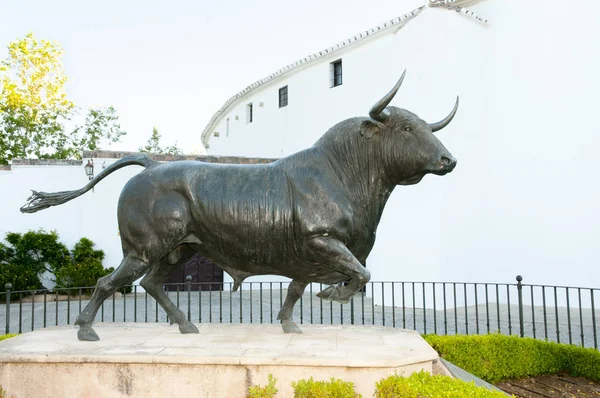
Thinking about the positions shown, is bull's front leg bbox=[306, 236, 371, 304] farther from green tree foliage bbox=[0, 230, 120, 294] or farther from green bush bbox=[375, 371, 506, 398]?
green tree foliage bbox=[0, 230, 120, 294]

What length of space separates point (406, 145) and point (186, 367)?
6.99 ft

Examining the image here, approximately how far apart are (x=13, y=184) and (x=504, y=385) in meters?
13.0

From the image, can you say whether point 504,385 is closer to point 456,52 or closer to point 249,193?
point 249,193

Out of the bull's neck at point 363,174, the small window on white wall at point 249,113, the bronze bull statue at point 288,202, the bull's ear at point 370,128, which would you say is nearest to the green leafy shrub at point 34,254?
the bronze bull statue at point 288,202

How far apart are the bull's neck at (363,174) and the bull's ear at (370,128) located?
5 cm

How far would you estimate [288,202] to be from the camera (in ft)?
12.1

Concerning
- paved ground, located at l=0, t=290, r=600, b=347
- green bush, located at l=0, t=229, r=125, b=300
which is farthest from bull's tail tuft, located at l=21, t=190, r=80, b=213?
green bush, located at l=0, t=229, r=125, b=300

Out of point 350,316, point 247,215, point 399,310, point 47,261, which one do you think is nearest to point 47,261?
point 47,261

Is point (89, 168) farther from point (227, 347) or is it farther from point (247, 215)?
point (227, 347)

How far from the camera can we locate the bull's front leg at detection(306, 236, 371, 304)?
345 cm

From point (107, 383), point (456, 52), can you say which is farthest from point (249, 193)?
point (456, 52)

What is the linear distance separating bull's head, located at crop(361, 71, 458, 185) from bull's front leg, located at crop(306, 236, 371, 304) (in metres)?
0.72

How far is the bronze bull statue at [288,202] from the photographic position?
3.61 meters

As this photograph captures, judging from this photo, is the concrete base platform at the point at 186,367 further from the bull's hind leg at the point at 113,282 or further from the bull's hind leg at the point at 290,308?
the bull's hind leg at the point at 290,308
